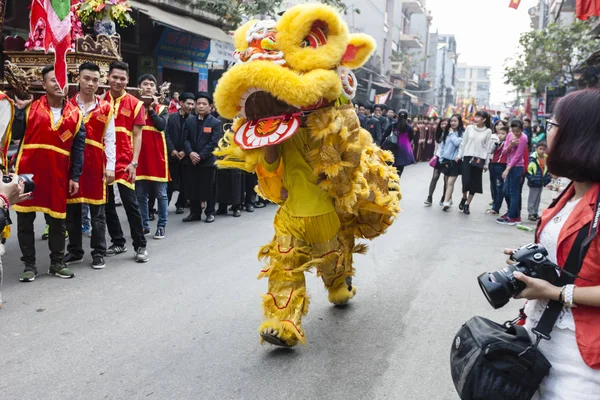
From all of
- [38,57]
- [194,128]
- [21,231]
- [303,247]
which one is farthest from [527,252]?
[38,57]

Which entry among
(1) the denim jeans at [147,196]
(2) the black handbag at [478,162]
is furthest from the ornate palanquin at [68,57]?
(2) the black handbag at [478,162]

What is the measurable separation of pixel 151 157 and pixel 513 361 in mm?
5688

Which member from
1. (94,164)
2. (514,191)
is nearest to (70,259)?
(94,164)

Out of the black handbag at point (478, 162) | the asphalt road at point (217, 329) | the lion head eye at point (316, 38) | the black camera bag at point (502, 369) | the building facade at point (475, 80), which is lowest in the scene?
the asphalt road at point (217, 329)

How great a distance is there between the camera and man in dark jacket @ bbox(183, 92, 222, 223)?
798cm

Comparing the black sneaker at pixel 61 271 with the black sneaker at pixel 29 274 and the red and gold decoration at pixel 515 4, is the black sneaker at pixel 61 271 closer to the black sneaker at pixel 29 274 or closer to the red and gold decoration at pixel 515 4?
the black sneaker at pixel 29 274

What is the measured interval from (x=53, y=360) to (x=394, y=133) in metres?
8.50

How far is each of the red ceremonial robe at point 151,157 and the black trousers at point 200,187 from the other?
1.15 meters

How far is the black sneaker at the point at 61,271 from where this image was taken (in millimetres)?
5172

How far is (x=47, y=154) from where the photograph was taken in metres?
4.89

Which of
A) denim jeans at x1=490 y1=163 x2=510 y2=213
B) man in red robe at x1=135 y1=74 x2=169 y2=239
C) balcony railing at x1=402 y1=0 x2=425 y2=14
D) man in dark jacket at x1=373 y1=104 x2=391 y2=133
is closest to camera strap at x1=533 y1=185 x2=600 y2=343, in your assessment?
man in red robe at x1=135 y1=74 x2=169 y2=239

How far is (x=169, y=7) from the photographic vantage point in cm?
1380

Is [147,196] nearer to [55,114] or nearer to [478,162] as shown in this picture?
[55,114]

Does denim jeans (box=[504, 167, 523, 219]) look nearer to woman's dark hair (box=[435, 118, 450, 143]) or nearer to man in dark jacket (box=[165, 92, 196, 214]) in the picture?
woman's dark hair (box=[435, 118, 450, 143])
